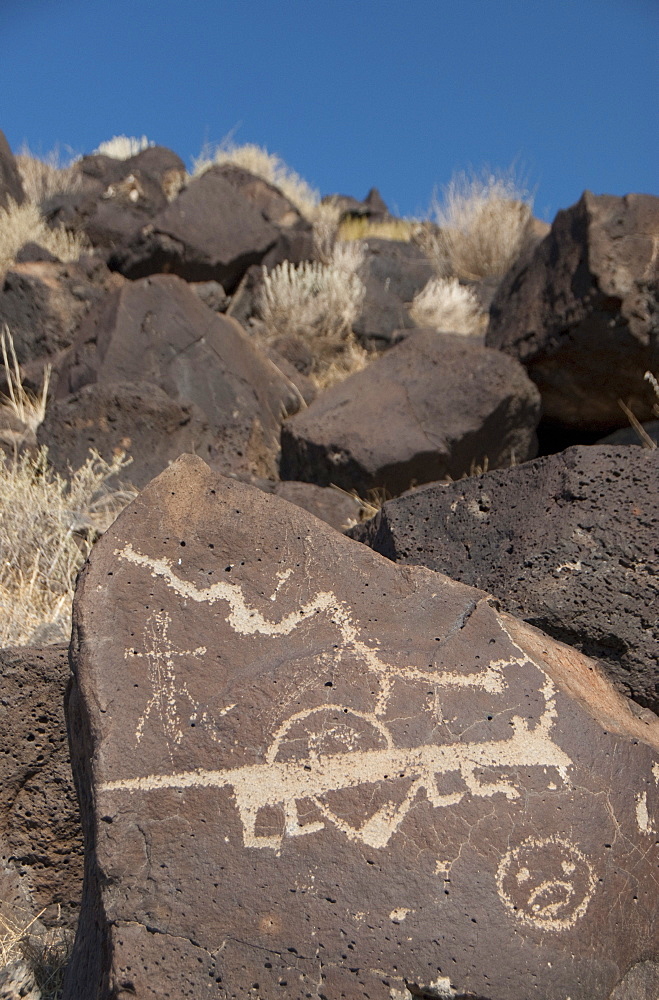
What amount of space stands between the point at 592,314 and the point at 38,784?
3416mm

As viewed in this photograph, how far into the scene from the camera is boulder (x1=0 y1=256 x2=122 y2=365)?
701 cm

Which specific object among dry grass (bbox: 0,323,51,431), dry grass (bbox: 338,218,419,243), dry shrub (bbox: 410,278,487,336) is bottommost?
dry grass (bbox: 0,323,51,431)

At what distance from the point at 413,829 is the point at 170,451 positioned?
3.47 meters

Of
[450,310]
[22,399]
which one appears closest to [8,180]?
[450,310]

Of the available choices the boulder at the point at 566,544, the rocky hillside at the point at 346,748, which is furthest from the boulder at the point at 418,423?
the boulder at the point at 566,544

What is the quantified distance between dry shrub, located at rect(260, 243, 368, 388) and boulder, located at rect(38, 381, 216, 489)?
10.7ft

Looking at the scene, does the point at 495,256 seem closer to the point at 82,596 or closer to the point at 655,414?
the point at 655,414

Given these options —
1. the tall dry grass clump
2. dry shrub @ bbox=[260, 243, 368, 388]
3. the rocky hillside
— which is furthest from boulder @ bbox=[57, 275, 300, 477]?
dry shrub @ bbox=[260, 243, 368, 388]

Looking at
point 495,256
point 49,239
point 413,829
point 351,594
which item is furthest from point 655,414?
point 49,239

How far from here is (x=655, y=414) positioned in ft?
15.6

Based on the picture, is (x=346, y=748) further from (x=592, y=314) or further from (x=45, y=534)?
(x=592, y=314)

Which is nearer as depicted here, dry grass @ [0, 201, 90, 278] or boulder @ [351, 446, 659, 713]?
boulder @ [351, 446, 659, 713]

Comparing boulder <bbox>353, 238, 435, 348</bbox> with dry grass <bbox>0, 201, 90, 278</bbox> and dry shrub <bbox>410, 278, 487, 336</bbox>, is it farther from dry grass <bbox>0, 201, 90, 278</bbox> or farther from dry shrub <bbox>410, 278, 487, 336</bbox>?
dry grass <bbox>0, 201, 90, 278</bbox>

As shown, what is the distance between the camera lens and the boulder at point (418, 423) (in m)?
4.56
